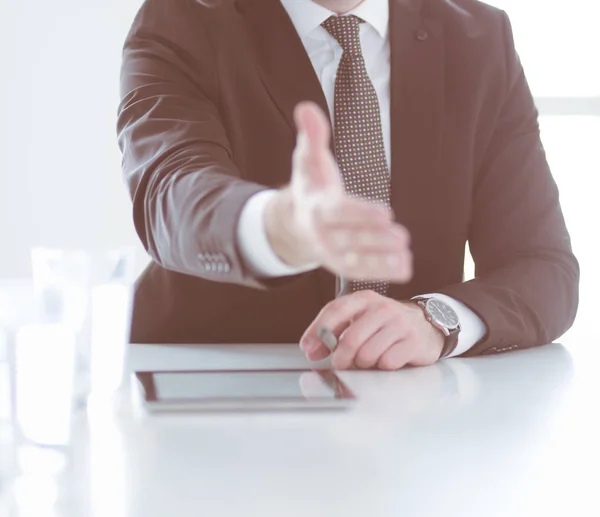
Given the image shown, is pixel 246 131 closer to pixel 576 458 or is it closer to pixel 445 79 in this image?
pixel 445 79

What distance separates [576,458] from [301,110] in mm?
493

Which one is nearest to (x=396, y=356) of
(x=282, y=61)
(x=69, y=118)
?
(x=282, y=61)

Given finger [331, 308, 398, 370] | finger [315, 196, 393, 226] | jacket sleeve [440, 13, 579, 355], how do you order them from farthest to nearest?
jacket sleeve [440, 13, 579, 355] → finger [331, 308, 398, 370] → finger [315, 196, 393, 226]

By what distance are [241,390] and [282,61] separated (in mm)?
824

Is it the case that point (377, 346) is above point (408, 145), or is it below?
below

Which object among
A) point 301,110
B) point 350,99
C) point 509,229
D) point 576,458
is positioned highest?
point 301,110

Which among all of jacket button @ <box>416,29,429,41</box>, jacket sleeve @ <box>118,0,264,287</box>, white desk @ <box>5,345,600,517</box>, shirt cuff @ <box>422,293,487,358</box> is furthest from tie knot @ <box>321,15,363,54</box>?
white desk @ <box>5,345,600,517</box>

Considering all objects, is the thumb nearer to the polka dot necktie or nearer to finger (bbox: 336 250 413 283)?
finger (bbox: 336 250 413 283)

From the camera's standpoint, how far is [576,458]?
1024 mm

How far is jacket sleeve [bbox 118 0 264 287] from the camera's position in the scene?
1.19 metres

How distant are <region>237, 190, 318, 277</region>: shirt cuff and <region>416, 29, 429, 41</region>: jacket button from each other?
98 cm

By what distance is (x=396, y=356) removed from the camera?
1.47m

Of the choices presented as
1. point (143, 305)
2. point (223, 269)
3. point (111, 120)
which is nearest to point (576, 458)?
point (223, 269)

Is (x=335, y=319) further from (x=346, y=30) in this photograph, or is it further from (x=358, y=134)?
(x=346, y=30)
